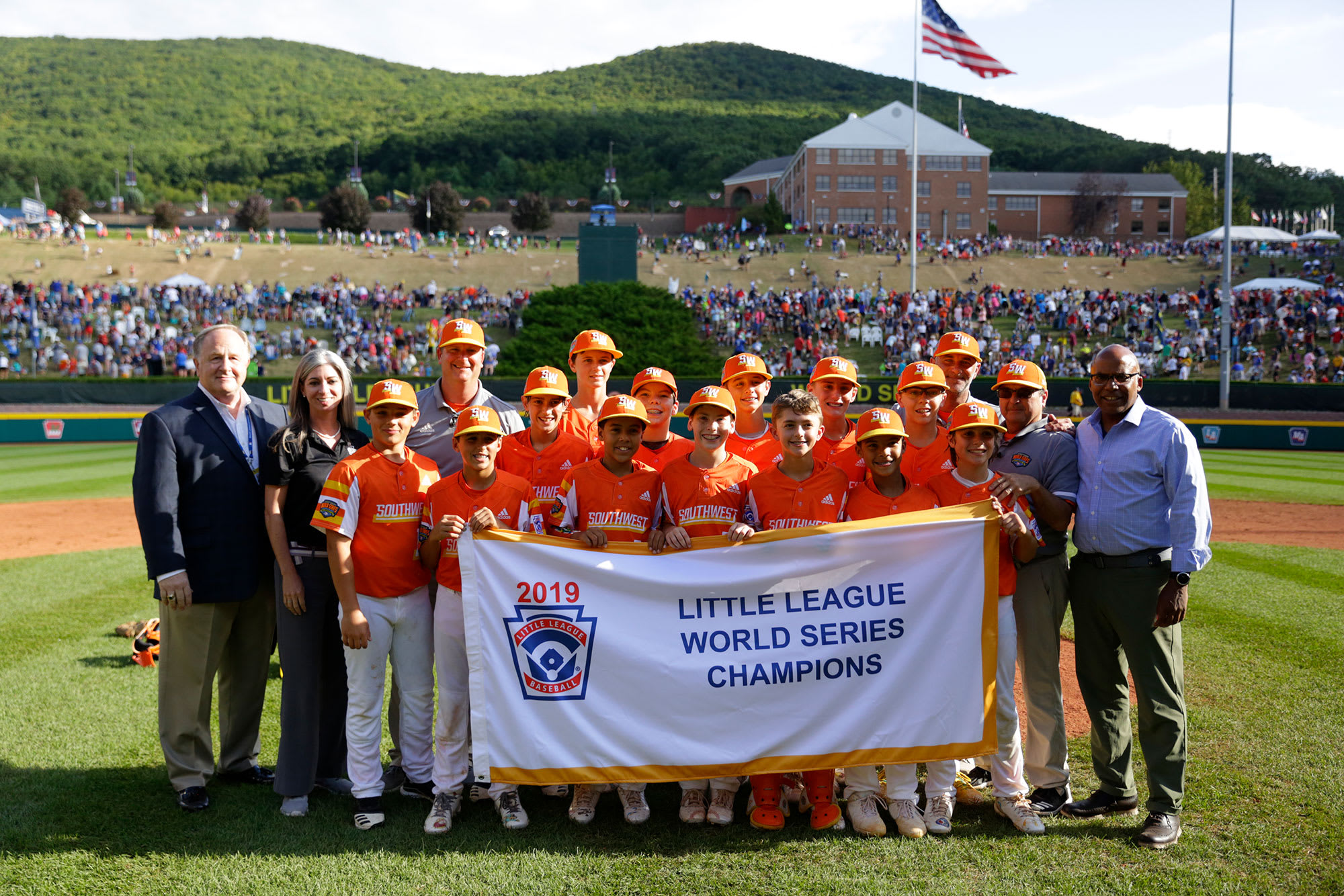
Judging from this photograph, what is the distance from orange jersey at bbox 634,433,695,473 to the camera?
18.3 ft

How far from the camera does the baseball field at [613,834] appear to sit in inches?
169

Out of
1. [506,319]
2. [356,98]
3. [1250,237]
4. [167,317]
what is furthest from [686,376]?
[356,98]

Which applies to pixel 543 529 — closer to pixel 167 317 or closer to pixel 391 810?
pixel 391 810

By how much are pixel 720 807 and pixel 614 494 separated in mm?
1835

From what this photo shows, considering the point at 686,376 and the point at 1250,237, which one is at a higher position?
the point at 1250,237

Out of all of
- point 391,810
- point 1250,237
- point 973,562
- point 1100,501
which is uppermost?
point 1250,237

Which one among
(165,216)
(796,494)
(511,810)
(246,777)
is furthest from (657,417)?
(165,216)

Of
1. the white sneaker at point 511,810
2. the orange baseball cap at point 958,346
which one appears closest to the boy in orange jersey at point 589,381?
the orange baseball cap at point 958,346

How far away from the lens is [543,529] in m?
5.27

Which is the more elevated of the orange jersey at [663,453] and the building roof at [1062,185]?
the building roof at [1062,185]

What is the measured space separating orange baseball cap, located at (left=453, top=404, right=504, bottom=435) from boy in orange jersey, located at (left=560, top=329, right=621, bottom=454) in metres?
1.13

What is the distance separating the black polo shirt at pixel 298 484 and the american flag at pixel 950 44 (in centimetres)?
2774

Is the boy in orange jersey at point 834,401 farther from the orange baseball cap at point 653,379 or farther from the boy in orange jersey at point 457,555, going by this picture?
the boy in orange jersey at point 457,555

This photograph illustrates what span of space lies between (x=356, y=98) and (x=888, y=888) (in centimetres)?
20703
